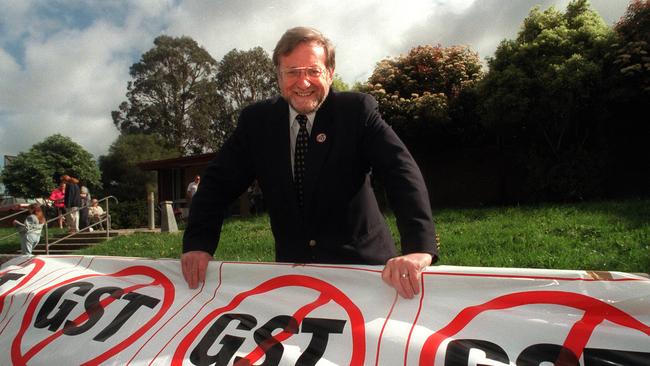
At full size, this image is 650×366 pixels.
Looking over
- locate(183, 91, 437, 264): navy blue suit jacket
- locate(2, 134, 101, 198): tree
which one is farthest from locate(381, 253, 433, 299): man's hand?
locate(2, 134, 101, 198): tree

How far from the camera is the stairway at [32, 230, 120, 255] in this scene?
532 inches

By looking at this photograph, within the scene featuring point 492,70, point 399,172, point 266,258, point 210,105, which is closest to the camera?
point 399,172

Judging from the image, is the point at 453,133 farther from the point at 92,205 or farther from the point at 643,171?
the point at 92,205

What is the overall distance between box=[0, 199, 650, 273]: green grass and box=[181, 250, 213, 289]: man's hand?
12.6ft

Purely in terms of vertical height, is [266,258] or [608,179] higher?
[608,179]

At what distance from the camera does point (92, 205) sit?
16359 millimetres

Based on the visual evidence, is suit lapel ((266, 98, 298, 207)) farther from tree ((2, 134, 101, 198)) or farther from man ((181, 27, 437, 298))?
tree ((2, 134, 101, 198))

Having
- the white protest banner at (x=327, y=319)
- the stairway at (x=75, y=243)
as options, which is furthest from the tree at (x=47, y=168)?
the white protest banner at (x=327, y=319)

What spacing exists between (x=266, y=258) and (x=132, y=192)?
1514 inches

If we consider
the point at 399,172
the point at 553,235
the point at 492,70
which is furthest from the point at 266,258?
the point at 492,70

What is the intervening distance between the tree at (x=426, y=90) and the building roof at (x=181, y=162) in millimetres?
10493

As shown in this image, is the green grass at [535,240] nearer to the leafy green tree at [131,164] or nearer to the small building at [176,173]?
the small building at [176,173]

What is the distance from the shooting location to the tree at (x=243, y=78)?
4156cm

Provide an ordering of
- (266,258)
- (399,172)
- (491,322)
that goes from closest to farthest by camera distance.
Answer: (491,322) → (399,172) → (266,258)
